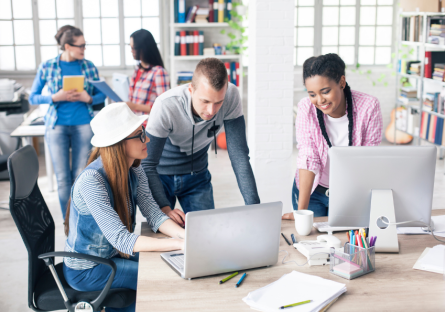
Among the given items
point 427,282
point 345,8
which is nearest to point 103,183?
point 427,282

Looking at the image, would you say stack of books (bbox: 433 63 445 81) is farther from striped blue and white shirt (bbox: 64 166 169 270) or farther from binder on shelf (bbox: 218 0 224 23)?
striped blue and white shirt (bbox: 64 166 169 270)

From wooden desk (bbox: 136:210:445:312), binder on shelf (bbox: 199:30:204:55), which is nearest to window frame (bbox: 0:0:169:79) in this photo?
binder on shelf (bbox: 199:30:204:55)

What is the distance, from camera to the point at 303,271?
1646 millimetres

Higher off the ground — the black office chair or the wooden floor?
the black office chair

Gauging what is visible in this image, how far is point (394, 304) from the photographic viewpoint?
1420mm

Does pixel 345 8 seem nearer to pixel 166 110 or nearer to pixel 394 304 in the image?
pixel 166 110

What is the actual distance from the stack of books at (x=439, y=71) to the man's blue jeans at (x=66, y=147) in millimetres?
4150

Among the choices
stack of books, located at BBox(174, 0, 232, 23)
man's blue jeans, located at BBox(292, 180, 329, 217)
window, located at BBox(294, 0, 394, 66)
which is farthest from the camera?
window, located at BBox(294, 0, 394, 66)

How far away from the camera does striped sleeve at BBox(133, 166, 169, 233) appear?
6.61 ft

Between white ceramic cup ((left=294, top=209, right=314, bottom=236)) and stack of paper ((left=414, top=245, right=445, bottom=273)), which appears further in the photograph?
white ceramic cup ((left=294, top=209, right=314, bottom=236))

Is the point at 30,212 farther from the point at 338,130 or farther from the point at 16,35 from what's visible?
the point at 16,35

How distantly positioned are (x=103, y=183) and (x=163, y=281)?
49 cm

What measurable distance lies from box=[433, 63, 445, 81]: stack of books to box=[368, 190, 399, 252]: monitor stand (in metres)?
4.38

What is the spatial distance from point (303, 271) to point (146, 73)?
243cm
